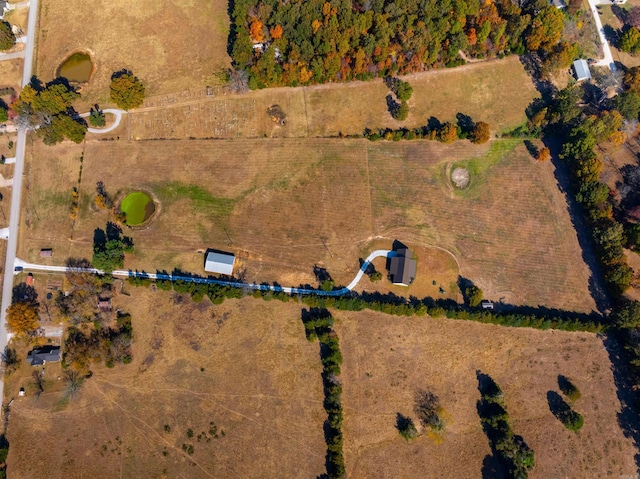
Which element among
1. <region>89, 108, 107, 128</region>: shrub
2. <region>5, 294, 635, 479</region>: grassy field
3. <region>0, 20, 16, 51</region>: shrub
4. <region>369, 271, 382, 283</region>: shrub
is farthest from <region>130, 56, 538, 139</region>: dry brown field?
<region>5, 294, 635, 479</region>: grassy field

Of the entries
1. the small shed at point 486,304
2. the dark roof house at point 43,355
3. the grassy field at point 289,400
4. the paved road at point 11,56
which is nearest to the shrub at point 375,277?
the grassy field at point 289,400

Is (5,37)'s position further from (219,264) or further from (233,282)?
(233,282)

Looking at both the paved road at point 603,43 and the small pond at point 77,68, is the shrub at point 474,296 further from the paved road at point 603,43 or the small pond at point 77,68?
the small pond at point 77,68

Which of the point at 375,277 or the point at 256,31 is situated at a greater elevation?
the point at 256,31

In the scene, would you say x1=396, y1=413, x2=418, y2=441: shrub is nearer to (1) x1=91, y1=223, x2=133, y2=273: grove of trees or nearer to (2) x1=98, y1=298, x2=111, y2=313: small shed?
(2) x1=98, y1=298, x2=111, y2=313: small shed

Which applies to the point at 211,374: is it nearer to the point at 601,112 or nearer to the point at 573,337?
the point at 573,337

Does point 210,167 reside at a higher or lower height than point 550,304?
higher

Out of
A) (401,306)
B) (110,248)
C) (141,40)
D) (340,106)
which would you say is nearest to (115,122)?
(141,40)

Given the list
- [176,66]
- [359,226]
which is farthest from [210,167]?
[359,226]
